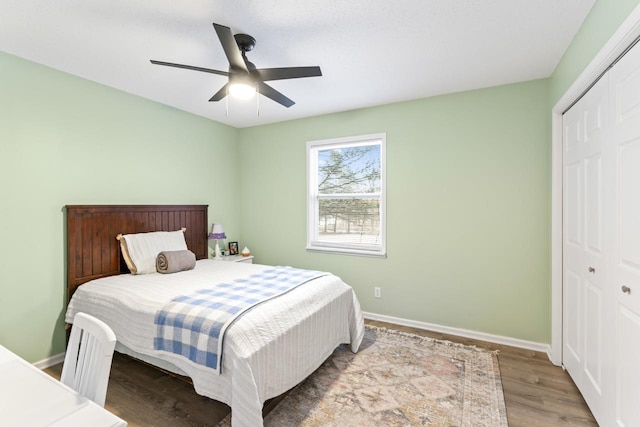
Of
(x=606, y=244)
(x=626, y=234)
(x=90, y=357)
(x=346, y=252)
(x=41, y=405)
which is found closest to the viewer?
(x=41, y=405)

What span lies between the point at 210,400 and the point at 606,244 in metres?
2.73

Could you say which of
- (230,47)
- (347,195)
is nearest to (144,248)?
(230,47)

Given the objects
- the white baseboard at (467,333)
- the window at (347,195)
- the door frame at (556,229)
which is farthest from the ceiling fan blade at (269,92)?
the white baseboard at (467,333)

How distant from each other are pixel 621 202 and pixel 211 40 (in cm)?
274

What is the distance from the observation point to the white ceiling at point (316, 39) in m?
1.86

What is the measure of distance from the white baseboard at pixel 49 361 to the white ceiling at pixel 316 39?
253cm

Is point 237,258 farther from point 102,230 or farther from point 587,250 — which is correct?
point 587,250

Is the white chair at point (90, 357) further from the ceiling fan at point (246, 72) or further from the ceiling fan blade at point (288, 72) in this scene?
the ceiling fan blade at point (288, 72)

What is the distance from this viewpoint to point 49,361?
8.70 feet

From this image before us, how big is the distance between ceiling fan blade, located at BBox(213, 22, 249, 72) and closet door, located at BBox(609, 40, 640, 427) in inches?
82.4

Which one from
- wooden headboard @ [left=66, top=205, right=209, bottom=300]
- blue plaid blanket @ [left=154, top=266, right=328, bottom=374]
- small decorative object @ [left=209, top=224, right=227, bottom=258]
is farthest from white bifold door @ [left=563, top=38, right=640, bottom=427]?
wooden headboard @ [left=66, top=205, right=209, bottom=300]

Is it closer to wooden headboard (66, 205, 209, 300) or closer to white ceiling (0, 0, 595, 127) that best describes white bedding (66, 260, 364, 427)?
wooden headboard (66, 205, 209, 300)

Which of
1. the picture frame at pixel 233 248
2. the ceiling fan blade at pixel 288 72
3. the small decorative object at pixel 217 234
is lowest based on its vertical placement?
the picture frame at pixel 233 248

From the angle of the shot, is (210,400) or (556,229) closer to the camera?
(210,400)
